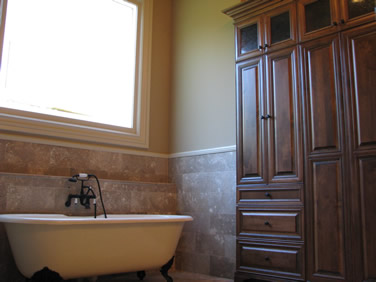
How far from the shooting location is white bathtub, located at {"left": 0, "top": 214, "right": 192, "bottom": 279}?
2.36 metres

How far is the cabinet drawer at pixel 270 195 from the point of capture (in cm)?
260

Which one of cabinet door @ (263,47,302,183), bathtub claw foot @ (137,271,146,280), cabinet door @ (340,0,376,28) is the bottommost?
bathtub claw foot @ (137,271,146,280)

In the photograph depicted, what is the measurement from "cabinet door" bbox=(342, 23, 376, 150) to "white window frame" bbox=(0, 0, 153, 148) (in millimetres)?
2115

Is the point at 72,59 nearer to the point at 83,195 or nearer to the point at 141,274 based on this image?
the point at 83,195

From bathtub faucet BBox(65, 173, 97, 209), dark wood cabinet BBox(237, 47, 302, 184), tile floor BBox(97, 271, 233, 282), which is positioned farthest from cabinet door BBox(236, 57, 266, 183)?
bathtub faucet BBox(65, 173, 97, 209)

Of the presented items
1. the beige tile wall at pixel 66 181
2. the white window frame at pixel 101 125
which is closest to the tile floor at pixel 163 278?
the beige tile wall at pixel 66 181

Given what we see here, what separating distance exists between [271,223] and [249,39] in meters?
1.44

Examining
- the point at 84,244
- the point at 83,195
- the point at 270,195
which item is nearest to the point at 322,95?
the point at 270,195

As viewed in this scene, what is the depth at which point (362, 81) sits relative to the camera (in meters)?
2.37

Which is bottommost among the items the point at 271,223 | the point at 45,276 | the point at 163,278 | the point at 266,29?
the point at 163,278

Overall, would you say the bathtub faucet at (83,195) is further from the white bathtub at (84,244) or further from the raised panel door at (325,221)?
the raised panel door at (325,221)

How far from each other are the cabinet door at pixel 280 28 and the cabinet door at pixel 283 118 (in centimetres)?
7

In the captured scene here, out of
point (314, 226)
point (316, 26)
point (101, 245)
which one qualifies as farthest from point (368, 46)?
point (101, 245)

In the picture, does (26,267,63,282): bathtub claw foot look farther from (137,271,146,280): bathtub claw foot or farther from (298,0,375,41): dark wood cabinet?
(298,0,375,41): dark wood cabinet
